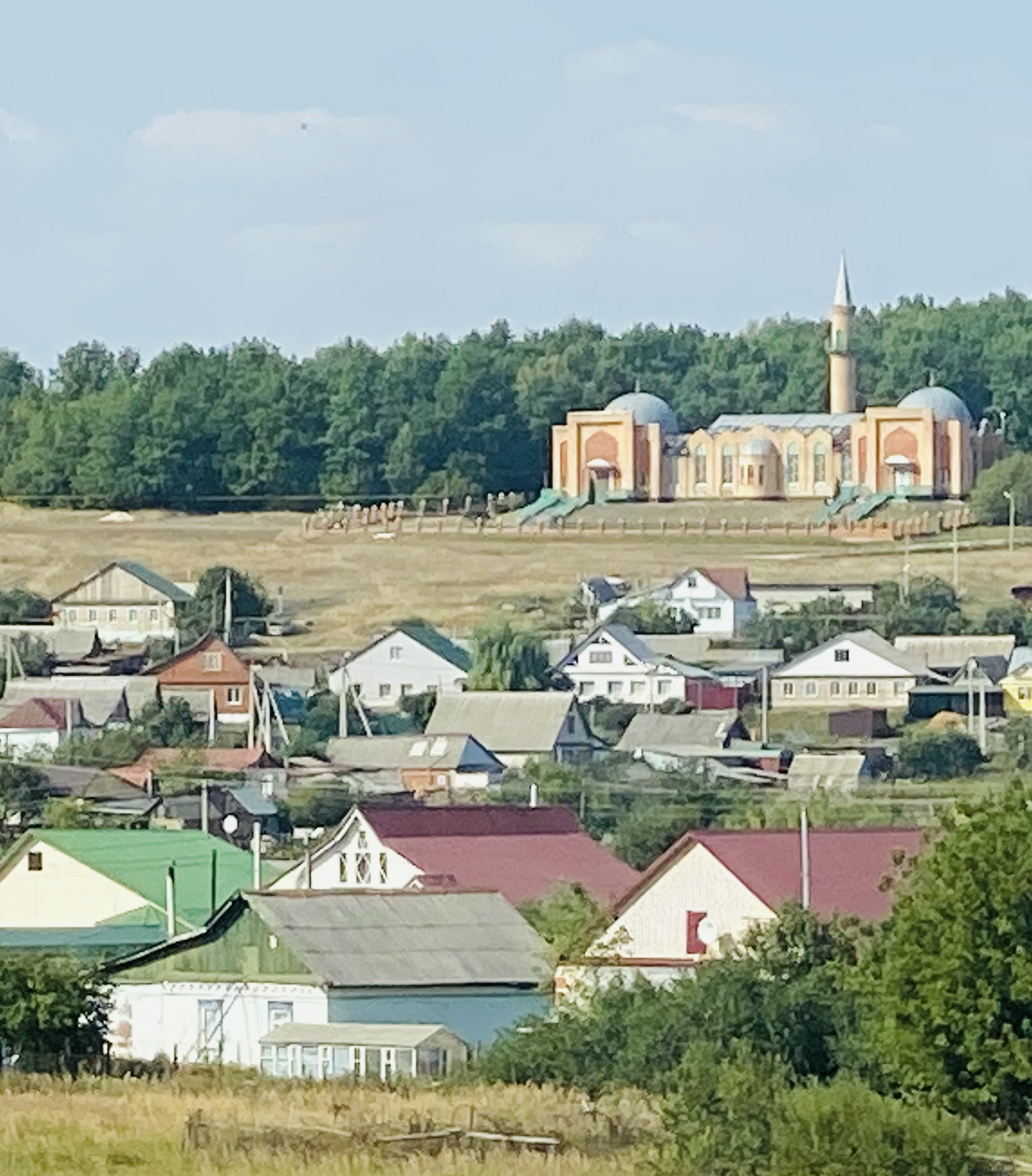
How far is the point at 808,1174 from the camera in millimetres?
15211

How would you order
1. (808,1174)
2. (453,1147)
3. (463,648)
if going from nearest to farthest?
(808,1174) → (453,1147) → (463,648)

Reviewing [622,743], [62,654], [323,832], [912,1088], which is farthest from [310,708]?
[912,1088]

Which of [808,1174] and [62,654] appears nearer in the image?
[808,1174]

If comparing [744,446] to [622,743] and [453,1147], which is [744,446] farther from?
[453,1147]

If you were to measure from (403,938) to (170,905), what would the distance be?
187 inches

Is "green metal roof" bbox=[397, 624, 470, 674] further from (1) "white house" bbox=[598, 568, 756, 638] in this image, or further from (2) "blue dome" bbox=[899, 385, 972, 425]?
(2) "blue dome" bbox=[899, 385, 972, 425]

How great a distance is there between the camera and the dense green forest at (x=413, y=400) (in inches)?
3474

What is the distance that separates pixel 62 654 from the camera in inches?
2461

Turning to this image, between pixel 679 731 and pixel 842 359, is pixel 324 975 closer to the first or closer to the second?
pixel 679 731

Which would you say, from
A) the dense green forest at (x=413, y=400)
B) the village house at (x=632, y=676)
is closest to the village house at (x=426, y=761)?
the village house at (x=632, y=676)

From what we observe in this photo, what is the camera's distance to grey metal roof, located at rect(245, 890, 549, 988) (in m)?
24.1

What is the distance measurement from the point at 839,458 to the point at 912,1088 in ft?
203

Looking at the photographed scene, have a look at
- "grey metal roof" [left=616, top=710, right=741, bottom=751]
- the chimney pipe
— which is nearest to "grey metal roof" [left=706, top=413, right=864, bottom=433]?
"grey metal roof" [left=616, top=710, right=741, bottom=751]

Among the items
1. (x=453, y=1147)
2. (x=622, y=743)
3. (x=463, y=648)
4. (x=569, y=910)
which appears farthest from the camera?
(x=463, y=648)
